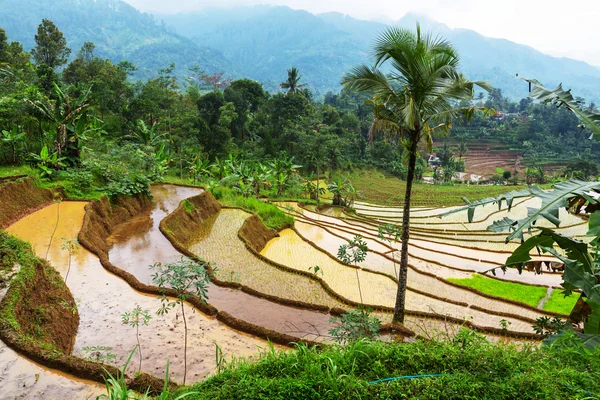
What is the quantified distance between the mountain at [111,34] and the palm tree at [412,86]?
406 feet

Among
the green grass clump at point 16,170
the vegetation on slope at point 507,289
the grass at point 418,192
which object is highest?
the green grass clump at point 16,170

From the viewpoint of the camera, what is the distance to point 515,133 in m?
61.9

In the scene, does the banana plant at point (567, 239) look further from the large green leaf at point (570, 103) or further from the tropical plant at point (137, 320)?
the tropical plant at point (137, 320)

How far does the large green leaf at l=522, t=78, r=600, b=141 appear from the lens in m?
4.93

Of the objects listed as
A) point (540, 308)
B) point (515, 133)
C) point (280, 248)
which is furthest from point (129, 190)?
point (515, 133)

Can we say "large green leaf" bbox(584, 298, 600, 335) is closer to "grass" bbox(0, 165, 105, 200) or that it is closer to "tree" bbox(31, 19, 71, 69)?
"grass" bbox(0, 165, 105, 200)

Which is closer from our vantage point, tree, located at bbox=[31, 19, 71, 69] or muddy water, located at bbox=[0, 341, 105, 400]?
muddy water, located at bbox=[0, 341, 105, 400]

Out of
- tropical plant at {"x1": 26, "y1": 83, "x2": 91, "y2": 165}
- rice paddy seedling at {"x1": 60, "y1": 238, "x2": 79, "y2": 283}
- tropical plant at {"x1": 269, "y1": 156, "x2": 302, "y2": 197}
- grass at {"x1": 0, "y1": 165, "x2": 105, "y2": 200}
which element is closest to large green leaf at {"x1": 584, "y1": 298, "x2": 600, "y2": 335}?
rice paddy seedling at {"x1": 60, "y1": 238, "x2": 79, "y2": 283}

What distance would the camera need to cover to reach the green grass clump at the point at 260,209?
53.0 ft

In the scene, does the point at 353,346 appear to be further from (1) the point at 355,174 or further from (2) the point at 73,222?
(1) the point at 355,174

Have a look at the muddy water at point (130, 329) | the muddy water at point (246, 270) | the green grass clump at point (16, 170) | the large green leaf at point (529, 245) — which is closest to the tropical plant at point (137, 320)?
the muddy water at point (130, 329)

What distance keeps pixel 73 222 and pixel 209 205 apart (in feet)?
19.3

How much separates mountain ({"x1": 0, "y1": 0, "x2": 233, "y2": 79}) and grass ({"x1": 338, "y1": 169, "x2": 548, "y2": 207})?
327ft

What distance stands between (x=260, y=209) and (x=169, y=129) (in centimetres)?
1519
